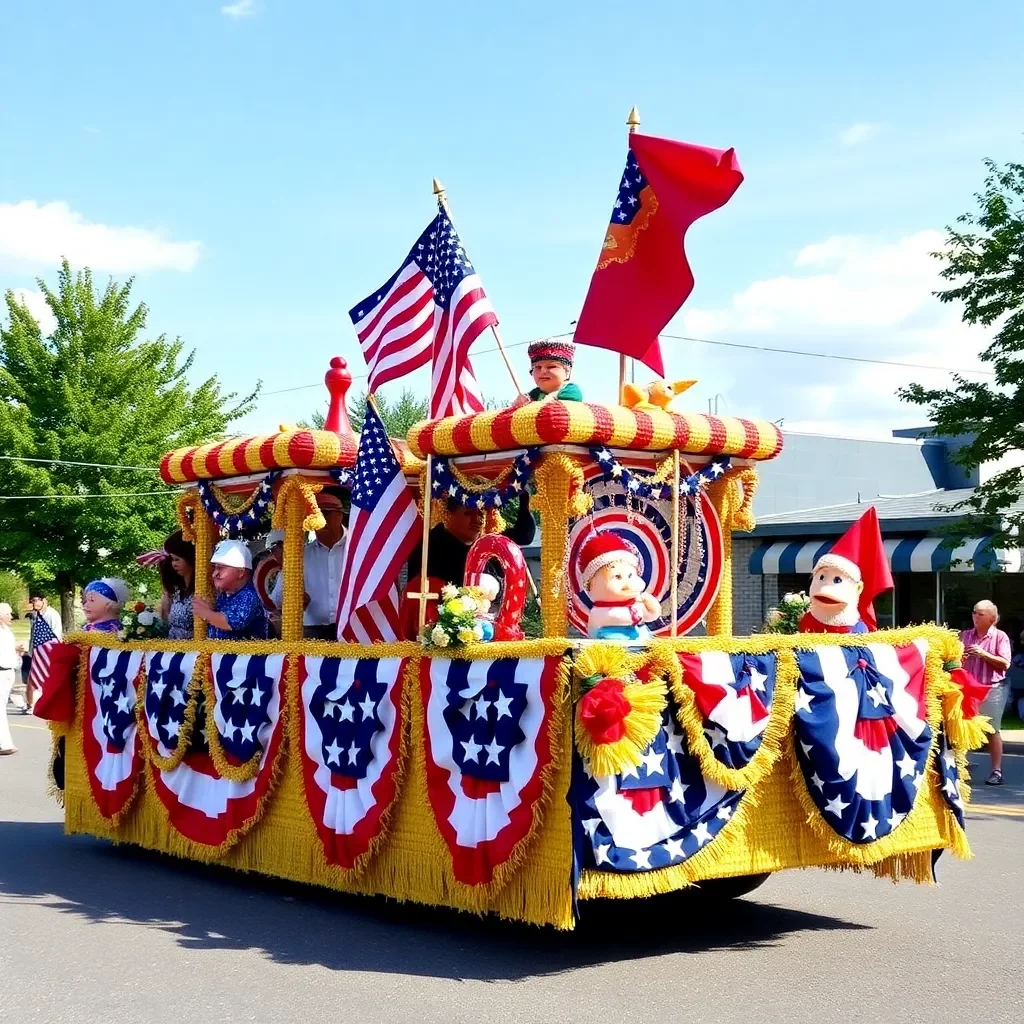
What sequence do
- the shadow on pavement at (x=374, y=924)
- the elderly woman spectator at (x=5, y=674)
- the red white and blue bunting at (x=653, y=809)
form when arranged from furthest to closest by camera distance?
the elderly woman spectator at (x=5, y=674) → the shadow on pavement at (x=374, y=924) → the red white and blue bunting at (x=653, y=809)

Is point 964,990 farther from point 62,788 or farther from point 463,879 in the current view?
point 62,788

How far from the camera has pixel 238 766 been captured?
25.5 ft

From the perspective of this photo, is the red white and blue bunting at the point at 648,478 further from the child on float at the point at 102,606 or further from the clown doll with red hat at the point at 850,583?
the child on float at the point at 102,606

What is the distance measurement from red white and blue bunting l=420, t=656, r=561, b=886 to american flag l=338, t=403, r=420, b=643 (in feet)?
3.09

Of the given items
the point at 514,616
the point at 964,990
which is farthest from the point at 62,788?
the point at 964,990

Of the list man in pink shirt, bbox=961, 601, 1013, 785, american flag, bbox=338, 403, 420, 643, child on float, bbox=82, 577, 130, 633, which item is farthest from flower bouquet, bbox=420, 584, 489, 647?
man in pink shirt, bbox=961, 601, 1013, 785

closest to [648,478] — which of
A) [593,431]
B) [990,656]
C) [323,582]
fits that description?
[593,431]

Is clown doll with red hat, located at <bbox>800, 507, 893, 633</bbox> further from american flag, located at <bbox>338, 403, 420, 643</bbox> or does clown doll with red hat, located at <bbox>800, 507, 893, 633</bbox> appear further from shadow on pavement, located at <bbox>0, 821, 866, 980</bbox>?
american flag, located at <bbox>338, 403, 420, 643</bbox>

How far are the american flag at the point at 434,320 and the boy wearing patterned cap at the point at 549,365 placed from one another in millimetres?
311

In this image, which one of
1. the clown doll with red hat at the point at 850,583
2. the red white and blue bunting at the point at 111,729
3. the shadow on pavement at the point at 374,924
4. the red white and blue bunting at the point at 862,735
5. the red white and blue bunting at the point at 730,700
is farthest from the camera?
the red white and blue bunting at the point at 111,729

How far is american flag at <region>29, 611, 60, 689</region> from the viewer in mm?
9741

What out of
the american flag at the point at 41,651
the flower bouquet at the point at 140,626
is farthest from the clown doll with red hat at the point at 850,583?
the american flag at the point at 41,651

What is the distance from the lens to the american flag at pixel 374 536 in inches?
291

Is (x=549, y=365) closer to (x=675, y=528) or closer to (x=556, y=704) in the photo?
(x=675, y=528)
